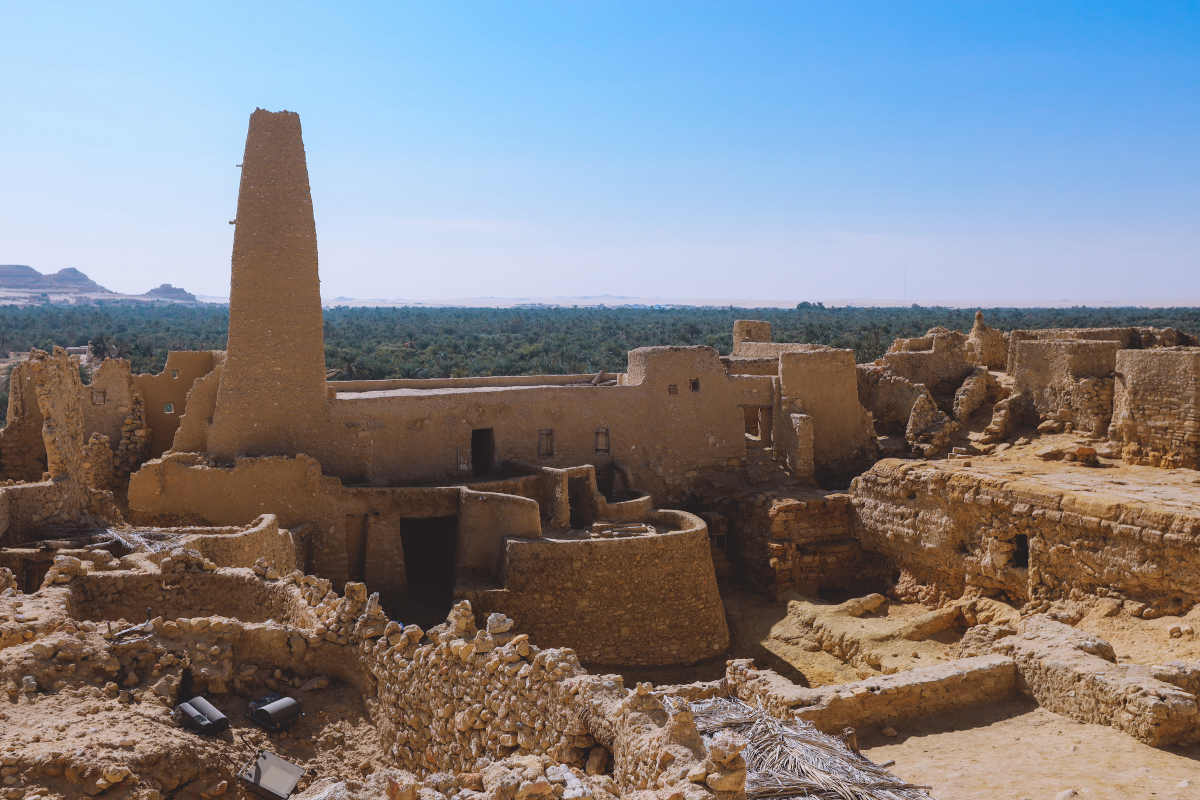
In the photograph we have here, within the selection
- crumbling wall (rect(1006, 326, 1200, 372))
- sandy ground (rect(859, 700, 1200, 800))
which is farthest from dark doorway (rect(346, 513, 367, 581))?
crumbling wall (rect(1006, 326, 1200, 372))

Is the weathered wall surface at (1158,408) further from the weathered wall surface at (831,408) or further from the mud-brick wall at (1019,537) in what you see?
the weathered wall surface at (831,408)

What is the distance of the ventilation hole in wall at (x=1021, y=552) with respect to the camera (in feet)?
50.2

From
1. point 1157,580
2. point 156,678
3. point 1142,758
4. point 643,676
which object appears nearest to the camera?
point 156,678

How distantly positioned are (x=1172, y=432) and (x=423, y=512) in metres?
12.3

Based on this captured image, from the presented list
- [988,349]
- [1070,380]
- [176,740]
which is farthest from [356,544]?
[988,349]

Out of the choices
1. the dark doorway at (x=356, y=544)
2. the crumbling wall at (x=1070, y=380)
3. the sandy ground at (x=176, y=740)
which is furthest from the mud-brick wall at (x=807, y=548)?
the sandy ground at (x=176, y=740)

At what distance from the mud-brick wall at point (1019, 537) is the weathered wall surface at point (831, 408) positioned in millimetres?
2102

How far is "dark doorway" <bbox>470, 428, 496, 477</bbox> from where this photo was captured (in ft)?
60.6

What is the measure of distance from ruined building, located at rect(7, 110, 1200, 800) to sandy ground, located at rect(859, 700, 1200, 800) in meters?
0.20

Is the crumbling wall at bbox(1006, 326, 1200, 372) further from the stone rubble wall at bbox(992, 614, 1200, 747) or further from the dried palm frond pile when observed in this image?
the dried palm frond pile

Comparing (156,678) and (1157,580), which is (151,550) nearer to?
(156,678)

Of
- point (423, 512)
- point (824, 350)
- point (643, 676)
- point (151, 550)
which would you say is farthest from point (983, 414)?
point (151, 550)

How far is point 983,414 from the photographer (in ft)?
66.6

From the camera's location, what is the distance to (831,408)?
20328mm
